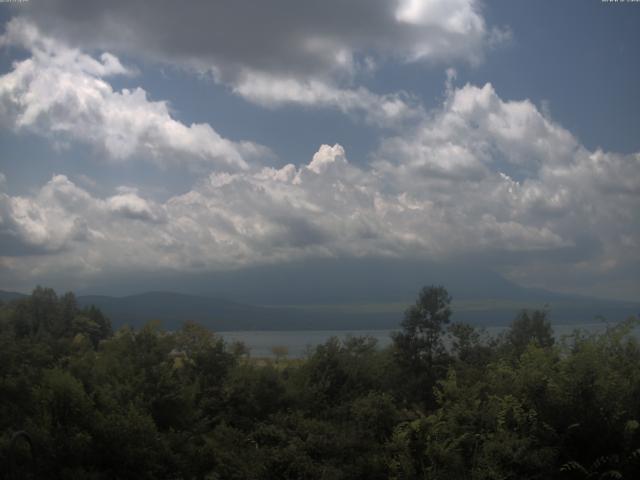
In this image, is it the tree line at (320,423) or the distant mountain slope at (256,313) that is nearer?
the tree line at (320,423)

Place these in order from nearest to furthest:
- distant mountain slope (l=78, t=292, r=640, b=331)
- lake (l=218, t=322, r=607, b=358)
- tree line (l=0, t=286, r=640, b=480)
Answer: tree line (l=0, t=286, r=640, b=480) → lake (l=218, t=322, r=607, b=358) → distant mountain slope (l=78, t=292, r=640, b=331)

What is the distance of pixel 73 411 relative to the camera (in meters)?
16.8

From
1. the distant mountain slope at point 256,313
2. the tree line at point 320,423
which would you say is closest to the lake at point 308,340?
the tree line at point 320,423

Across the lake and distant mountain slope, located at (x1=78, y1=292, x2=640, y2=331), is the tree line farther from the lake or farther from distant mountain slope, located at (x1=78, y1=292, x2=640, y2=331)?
distant mountain slope, located at (x1=78, y1=292, x2=640, y2=331)

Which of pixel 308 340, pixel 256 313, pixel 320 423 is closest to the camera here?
pixel 320 423

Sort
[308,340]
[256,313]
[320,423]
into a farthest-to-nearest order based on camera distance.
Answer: [256,313]
[308,340]
[320,423]

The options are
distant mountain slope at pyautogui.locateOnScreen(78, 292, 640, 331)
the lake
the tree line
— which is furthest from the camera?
distant mountain slope at pyautogui.locateOnScreen(78, 292, 640, 331)

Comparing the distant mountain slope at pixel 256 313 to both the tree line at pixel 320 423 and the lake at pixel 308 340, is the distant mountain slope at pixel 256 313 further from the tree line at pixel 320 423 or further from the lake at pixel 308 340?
the tree line at pixel 320 423

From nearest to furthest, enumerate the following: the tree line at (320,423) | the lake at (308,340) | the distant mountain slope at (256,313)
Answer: the tree line at (320,423) < the lake at (308,340) < the distant mountain slope at (256,313)

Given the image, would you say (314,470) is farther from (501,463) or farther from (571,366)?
(571,366)

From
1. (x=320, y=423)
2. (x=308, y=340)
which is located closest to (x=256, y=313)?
(x=308, y=340)

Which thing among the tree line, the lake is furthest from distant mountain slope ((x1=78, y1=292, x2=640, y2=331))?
the tree line

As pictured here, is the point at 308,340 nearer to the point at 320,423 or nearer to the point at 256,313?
the point at 320,423

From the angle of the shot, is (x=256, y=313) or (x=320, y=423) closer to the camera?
(x=320, y=423)
